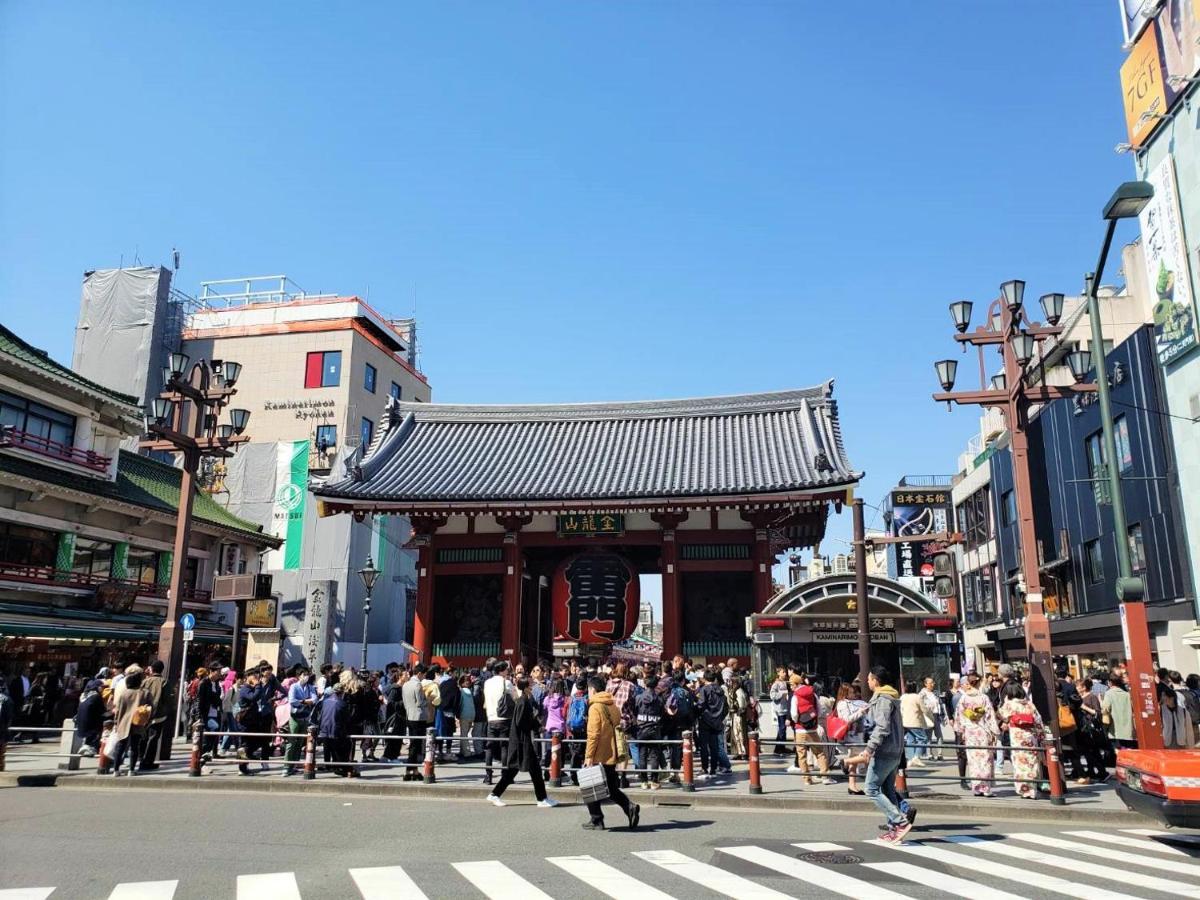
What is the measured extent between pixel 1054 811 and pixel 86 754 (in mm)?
16569

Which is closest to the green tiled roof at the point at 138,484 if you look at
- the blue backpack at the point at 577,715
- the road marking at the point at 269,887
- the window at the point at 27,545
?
the window at the point at 27,545

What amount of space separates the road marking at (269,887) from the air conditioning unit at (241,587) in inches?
974

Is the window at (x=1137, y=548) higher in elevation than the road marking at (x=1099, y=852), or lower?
higher

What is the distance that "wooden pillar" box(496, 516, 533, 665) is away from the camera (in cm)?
2444

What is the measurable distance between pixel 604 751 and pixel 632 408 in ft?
69.7

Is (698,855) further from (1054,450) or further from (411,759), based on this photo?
(1054,450)

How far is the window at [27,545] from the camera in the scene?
89.9 feet

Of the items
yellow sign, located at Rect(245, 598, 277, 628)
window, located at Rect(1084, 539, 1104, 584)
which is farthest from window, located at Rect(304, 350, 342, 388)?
window, located at Rect(1084, 539, 1104, 584)

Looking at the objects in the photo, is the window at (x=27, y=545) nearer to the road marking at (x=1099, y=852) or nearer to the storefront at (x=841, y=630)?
the storefront at (x=841, y=630)

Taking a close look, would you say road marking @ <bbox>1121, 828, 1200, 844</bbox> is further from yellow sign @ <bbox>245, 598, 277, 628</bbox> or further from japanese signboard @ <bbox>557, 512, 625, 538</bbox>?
yellow sign @ <bbox>245, 598, 277, 628</bbox>

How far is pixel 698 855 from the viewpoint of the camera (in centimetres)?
929

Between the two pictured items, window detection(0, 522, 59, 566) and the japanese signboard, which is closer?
the japanese signboard

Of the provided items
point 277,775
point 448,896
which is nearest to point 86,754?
point 277,775

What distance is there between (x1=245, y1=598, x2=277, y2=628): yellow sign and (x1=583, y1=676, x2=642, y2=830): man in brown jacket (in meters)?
28.0
